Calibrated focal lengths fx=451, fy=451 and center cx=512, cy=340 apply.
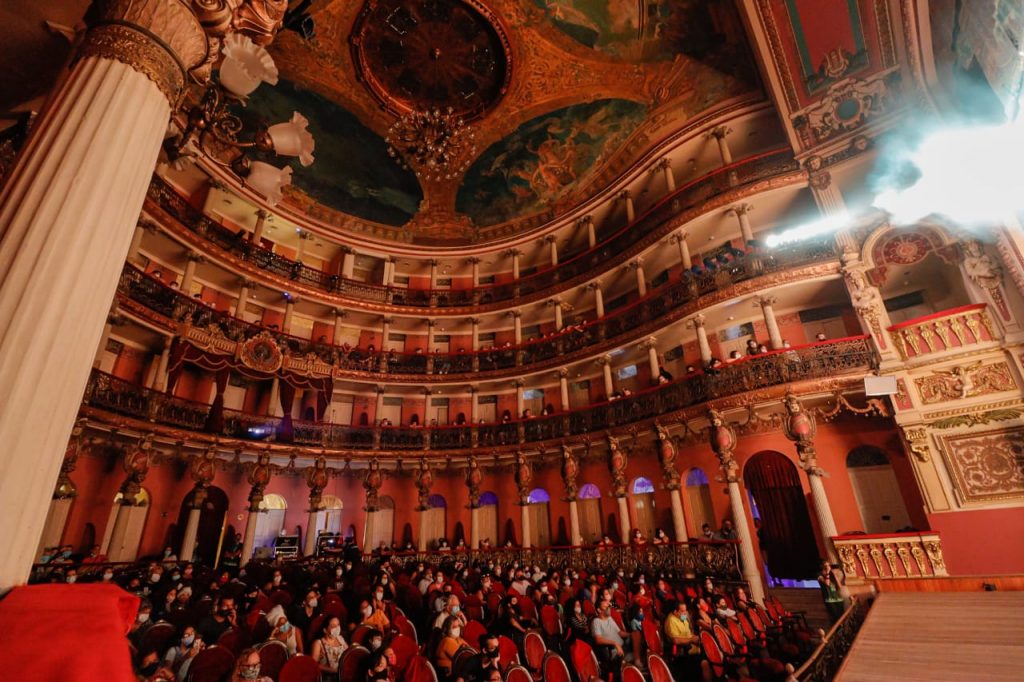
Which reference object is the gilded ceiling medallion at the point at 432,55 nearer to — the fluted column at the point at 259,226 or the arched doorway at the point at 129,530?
the fluted column at the point at 259,226

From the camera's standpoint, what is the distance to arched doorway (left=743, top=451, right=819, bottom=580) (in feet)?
43.9

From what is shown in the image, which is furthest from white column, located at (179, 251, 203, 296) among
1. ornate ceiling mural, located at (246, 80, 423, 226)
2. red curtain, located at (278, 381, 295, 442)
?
ornate ceiling mural, located at (246, 80, 423, 226)

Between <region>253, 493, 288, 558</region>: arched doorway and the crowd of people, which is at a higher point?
<region>253, 493, 288, 558</region>: arched doorway

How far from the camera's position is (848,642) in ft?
22.1

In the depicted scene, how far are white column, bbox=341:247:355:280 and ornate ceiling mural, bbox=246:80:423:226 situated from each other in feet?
6.18

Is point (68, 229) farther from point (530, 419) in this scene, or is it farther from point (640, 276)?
point (640, 276)

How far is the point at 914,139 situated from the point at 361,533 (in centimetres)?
2397

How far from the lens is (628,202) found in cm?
2009

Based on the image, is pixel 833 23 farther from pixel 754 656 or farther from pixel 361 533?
pixel 361 533

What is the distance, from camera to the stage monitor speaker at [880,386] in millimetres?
11023

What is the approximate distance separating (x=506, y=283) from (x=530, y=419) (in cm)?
749

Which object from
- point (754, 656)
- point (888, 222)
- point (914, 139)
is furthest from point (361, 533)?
point (914, 139)

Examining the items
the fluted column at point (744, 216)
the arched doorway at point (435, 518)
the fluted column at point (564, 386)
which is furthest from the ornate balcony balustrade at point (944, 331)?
the arched doorway at point (435, 518)

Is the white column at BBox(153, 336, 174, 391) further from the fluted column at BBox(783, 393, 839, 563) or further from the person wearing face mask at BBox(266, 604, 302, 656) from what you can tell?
the fluted column at BBox(783, 393, 839, 563)
